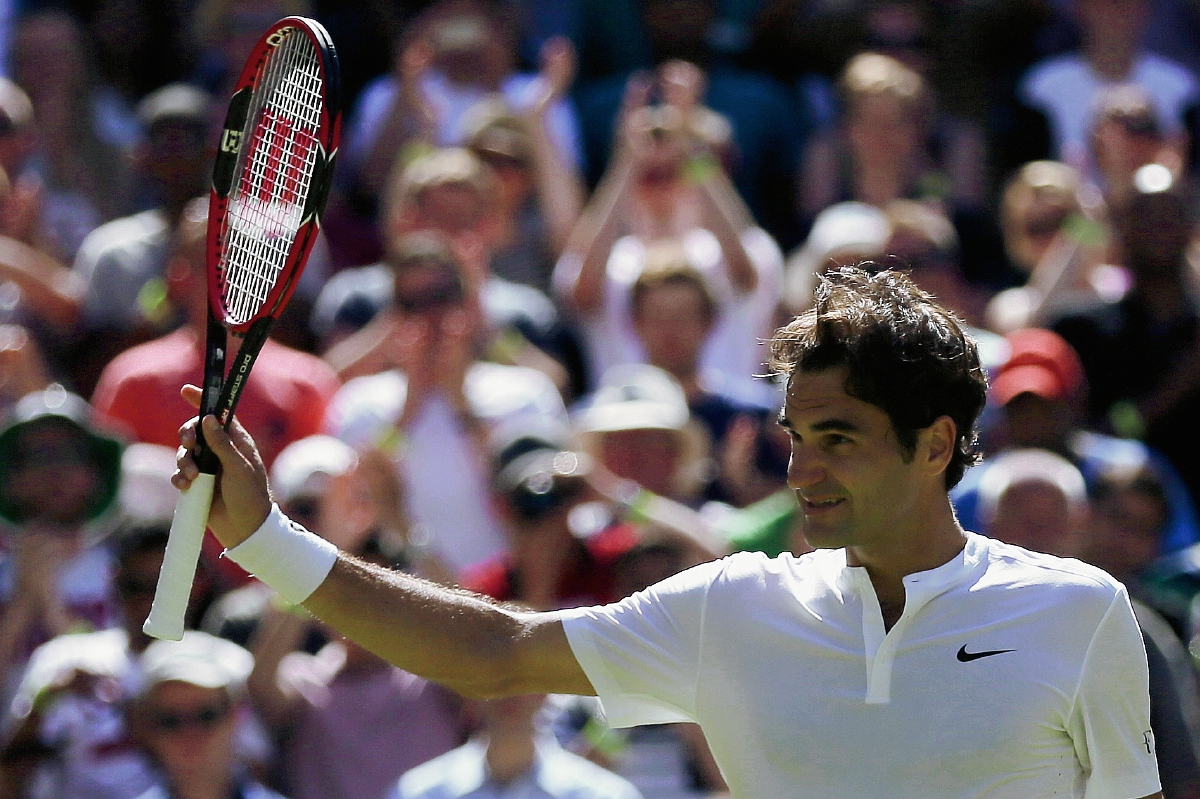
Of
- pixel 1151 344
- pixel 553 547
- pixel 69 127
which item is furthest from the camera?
pixel 69 127

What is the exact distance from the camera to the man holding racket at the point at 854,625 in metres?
2.97

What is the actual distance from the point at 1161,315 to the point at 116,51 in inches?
199

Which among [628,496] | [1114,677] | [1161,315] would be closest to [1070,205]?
[1161,315]

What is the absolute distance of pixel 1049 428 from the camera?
6246 mm

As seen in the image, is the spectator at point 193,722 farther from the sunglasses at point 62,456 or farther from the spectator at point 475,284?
the spectator at point 475,284

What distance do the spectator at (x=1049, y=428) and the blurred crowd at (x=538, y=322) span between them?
16 millimetres

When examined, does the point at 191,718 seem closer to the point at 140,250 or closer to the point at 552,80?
the point at 140,250

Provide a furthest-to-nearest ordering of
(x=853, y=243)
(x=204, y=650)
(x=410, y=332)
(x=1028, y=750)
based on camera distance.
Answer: (x=853, y=243)
(x=410, y=332)
(x=204, y=650)
(x=1028, y=750)

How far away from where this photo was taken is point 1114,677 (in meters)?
3.02

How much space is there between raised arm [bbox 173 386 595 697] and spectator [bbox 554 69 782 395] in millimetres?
4253

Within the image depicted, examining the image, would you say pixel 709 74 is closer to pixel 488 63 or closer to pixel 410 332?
pixel 488 63

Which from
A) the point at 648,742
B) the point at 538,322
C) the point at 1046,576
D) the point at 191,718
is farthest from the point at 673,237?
the point at 1046,576

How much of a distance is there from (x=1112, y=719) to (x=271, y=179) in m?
1.81

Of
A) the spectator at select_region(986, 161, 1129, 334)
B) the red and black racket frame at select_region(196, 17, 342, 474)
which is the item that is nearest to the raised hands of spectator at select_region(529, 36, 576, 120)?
the spectator at select_region(986, 161, 1129, 334)
